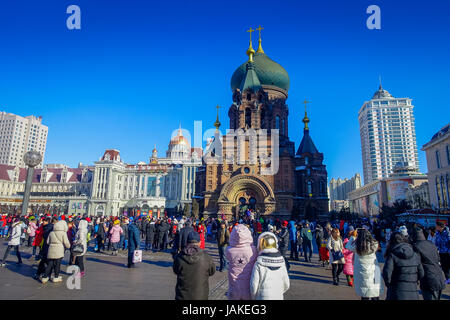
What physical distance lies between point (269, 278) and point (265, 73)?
4394cm

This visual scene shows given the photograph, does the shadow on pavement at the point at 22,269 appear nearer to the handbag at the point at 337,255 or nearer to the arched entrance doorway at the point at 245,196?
the handbag at the point at 337,255

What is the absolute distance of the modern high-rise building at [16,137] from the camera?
119 metres

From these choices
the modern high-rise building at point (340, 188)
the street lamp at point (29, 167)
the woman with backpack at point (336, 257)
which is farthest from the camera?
the modern high-rise building at point (340, 188)

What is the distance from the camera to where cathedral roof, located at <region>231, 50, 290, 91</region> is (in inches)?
1768

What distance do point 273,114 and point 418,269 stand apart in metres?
38.9

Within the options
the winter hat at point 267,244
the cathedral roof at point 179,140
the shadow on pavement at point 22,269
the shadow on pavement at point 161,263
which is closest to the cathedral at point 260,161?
the shadow on pavement at point 161,263

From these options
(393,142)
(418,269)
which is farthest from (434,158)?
(393,142)

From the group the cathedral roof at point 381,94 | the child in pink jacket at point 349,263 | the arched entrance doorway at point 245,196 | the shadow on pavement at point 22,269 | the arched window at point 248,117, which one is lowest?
the shadow on pavement at point 22,269

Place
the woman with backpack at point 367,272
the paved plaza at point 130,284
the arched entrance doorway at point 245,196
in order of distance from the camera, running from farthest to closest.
Answer: the arched entrance doorway at point 245,196
the paved plaza at point 130,284
the woman with backpack at point 367,272

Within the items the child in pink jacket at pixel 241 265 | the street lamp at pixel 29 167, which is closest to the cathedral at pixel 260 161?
the street lamp at pixel 29 167

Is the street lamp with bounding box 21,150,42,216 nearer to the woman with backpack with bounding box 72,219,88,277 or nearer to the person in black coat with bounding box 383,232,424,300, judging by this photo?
the woman with backpack with bounding box 72,219,88,277

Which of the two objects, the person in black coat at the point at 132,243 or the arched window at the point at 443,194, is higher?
the arched window at the point at 443,194

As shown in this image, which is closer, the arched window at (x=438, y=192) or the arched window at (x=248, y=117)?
the arched window at (x=438, y=192)

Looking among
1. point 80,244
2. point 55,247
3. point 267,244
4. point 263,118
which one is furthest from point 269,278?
point 263,118
